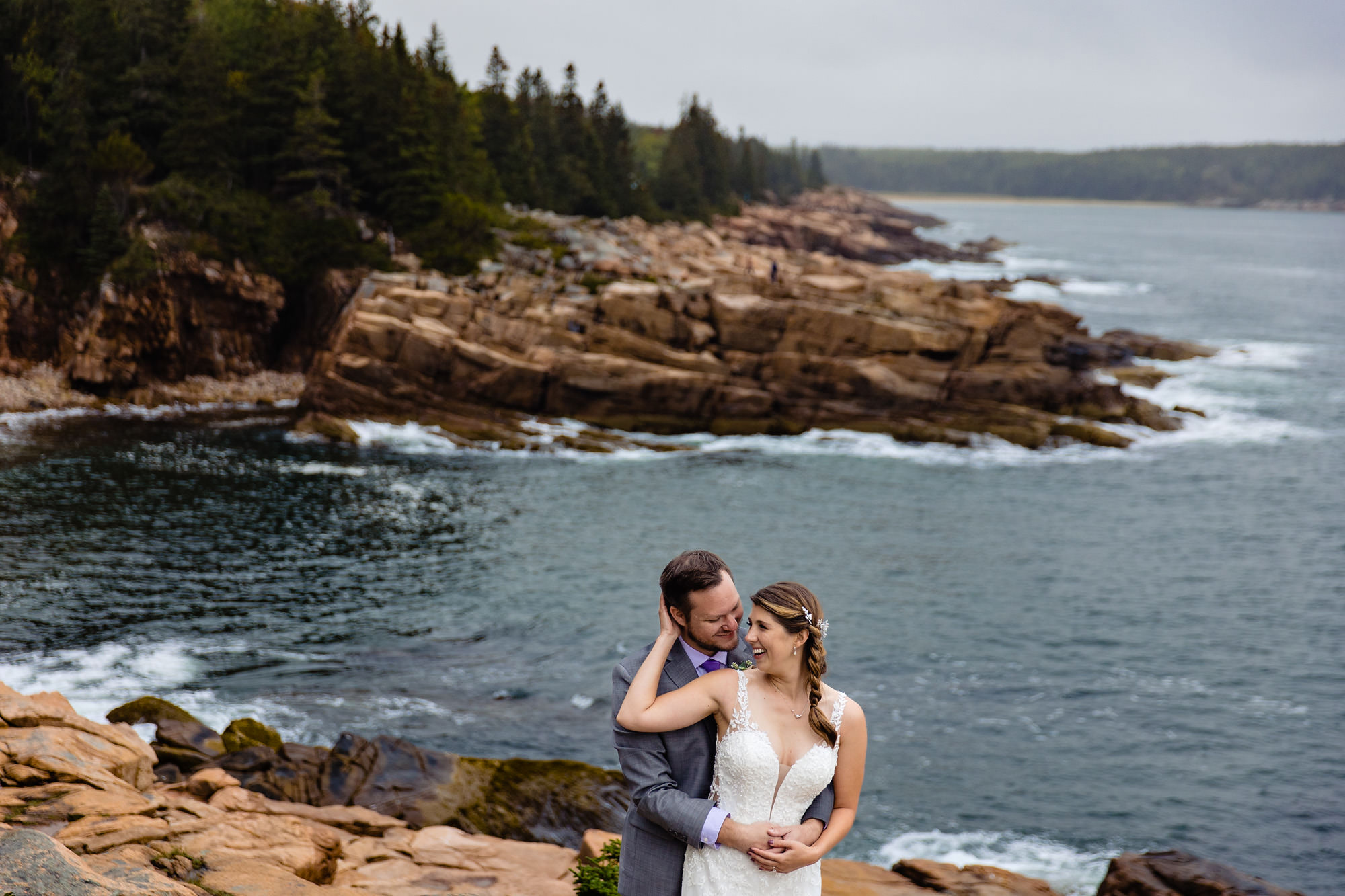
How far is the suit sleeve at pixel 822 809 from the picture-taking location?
16.9 ft

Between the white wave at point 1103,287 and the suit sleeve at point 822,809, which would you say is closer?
the suit sleeve at point 822,809

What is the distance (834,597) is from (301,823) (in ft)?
60.3

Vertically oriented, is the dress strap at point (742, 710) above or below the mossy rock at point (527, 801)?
above

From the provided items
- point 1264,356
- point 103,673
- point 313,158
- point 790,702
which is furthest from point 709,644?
point 1264,356

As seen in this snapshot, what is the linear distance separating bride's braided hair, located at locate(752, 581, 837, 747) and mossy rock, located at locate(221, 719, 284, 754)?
13.2 m

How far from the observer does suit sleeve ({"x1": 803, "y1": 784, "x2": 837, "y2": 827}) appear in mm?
5137

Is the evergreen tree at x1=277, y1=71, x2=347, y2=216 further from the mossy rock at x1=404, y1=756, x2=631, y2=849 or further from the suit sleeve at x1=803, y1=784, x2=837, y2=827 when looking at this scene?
the suit sleeve at x1=803, y1=784, x2=837, y2=827

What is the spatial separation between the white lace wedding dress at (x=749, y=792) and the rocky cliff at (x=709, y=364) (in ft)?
127

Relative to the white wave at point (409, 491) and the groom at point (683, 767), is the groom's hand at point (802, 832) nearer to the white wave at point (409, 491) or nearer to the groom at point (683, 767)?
the groom at point (683, 767)

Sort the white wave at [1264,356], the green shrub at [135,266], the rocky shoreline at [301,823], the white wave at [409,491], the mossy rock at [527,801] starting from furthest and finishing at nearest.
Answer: the white wave at [1264,356] < the green shrub at [135,266] < the white wave at [409,491] < the mossy rock at [527,801] < the rocky shoreline at [301,823]

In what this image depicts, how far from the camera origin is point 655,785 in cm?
495

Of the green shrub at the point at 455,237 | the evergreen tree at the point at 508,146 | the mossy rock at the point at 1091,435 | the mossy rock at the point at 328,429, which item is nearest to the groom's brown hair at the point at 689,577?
the mossy rock at the point at 328,429

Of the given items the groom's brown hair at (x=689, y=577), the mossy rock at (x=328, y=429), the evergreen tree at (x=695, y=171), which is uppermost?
the evergreen tree at (x=695, y=171)

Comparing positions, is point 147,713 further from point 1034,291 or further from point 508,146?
point 1034,291
